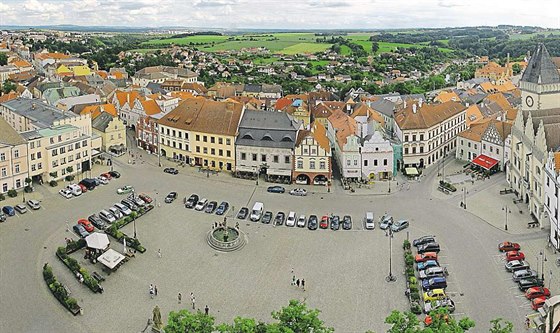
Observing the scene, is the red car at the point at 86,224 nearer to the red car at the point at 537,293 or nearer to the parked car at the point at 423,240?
the parked car at the point at 423,240

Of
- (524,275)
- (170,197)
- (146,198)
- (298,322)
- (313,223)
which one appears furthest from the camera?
(170,197)

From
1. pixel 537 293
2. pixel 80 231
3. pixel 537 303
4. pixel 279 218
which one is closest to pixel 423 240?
pixel 537 293

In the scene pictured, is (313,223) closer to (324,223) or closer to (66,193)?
(324,223)

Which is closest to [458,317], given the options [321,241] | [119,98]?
[321,241]

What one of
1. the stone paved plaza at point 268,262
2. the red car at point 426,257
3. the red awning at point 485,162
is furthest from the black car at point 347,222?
the red awning at point 485,162

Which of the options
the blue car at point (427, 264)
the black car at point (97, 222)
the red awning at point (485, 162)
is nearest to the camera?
the blue car at point (427, 264)

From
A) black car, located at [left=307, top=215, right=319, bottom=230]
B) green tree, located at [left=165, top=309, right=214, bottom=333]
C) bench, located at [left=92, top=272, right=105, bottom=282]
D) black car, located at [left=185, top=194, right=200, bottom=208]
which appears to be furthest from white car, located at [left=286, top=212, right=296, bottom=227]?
green tree, located at [left=165, top=309, right=214, bottom=333]

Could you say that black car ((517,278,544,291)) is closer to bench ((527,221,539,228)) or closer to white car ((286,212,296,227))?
bench ((527,221,539,228))
